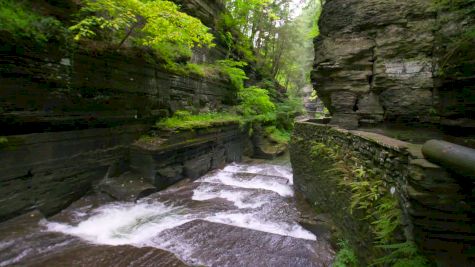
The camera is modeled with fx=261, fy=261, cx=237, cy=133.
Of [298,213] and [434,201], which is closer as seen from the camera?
[434,201]

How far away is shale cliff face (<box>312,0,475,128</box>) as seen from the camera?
24.6 ft

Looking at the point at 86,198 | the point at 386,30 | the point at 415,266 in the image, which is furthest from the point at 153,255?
the point at 386,30

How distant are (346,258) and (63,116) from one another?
6.88 metres

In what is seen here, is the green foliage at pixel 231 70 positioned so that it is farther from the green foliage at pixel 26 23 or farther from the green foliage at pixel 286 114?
the green foliage at pixel 26 23

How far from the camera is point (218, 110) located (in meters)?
14.6

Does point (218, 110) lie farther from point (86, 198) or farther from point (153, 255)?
point (153, 255)

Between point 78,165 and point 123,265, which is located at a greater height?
point 78,165

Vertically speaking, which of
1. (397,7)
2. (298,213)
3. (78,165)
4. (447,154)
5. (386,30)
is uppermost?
(397,7)

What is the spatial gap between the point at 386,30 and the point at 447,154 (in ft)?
21.9

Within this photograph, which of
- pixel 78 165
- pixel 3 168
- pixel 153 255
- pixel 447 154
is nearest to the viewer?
pixel 447 154

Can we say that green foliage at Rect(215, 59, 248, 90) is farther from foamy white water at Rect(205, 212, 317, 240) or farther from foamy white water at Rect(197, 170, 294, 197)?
foamy white water at Rect(205, 212, 317, 240)

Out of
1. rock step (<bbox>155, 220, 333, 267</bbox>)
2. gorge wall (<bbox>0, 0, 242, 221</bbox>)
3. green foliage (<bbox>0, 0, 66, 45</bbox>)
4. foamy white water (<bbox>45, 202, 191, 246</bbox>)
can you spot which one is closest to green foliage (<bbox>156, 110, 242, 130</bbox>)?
gorge wall (<bbox>0, 0, 242, 221</bbox>)

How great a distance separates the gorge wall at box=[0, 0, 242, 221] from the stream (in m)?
0.59

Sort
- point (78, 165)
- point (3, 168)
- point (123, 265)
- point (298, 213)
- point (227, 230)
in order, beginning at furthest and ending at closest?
point (298, 213), point (78, 165), point (227, 230), point (3, 168), point (123, 265)
